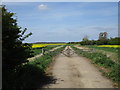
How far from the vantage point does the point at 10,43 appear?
348 inches

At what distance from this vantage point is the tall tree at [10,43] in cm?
843

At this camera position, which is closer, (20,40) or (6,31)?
(6,31)

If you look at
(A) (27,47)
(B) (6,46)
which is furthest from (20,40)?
(B) (6,46)

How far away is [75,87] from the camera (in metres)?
8.99

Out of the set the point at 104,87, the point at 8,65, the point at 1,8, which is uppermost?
the point at 1,8

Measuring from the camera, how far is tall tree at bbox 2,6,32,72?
27.7ft

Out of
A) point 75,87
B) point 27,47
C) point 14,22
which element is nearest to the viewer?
point 75,87

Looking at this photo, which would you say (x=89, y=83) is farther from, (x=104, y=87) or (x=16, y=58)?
(x=16, y=58)

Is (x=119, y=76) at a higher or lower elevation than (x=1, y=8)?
lower

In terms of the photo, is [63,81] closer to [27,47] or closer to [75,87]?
[75,87]

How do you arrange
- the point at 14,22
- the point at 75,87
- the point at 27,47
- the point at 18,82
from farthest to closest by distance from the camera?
1. the point at 27,47
2. the point at 14,22
3. the point at 75,87
4. the point at 18,82

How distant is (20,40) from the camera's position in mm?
10141

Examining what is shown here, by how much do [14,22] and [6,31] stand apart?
1224mm

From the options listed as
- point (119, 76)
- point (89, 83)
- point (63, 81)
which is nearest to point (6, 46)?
point (63, 81)
